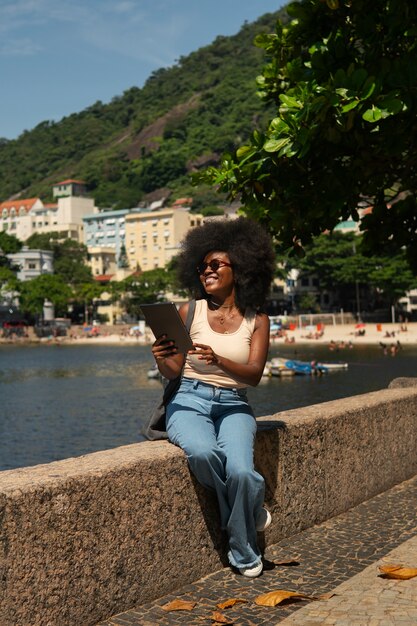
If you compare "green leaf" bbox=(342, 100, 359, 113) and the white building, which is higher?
the white building

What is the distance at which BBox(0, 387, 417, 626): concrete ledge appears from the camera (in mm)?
4027

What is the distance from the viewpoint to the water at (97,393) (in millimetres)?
31203

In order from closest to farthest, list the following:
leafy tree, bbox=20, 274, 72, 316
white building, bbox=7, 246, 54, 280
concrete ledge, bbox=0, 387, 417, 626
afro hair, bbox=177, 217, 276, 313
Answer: concrete ledge, bbox=0, 387, 417, 626 → afro hair, bbox=177, 217, 276, 313 → leafy tree, bbox=20, 274, 72, 316 → white building, bbox=7, 246, 54, 280

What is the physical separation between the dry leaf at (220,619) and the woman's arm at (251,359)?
4.31ft

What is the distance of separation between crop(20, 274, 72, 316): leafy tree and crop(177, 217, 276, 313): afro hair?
11240 centimetres

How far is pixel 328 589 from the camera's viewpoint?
4.85m

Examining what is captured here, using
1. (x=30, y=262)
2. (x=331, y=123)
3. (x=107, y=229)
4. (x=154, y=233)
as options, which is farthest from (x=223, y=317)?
(x=107, y=229)

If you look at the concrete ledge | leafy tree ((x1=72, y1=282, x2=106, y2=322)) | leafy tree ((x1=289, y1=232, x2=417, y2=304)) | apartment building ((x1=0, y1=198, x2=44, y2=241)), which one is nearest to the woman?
the concrete ledge

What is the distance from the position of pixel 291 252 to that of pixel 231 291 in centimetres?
348

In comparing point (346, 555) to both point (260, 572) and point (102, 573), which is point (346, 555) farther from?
point (102, 573)

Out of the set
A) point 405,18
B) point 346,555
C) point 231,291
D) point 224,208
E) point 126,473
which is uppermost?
point 224,208

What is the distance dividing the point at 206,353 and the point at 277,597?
4.58 ft

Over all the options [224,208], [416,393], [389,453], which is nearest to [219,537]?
[389,453]

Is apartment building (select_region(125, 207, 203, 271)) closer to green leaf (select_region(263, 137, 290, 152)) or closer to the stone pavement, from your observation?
green leaf (select_region(263, 137, 290, 152))
